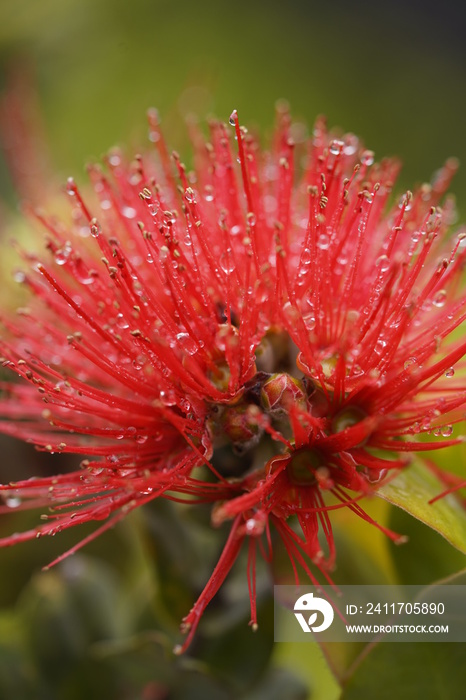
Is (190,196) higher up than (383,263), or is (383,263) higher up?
(190,196)

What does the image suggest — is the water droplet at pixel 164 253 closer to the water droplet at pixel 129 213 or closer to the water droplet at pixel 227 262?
the water droplet at pixel 227 262

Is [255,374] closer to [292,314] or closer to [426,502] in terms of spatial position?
[292,314]

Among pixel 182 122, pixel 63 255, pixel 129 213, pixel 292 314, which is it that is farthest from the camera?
pixel 182 122

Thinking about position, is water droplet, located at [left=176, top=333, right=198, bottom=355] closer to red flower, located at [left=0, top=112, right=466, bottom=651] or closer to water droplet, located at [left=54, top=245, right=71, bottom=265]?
red flower, located at [left=0, top=112, right=466, bottom=651]

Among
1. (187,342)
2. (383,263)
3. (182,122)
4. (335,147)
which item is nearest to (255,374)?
(187,342)

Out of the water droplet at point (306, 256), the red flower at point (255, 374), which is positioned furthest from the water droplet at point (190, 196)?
the water droplet at point (306, 256)

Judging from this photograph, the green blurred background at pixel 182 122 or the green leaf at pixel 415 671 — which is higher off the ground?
the green blurred background at pixel 182 122

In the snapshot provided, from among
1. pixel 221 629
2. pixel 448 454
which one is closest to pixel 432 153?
pixel 448 454
